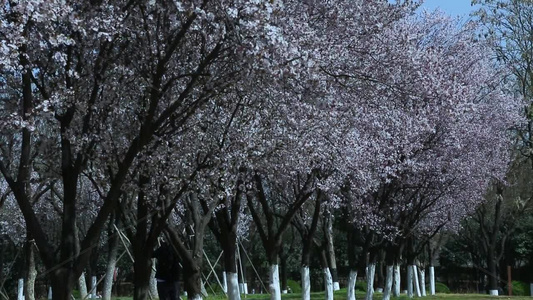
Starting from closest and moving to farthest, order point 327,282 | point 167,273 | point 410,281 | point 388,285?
point 167,273 → point 327,282 → point 388,285 → point 410,281

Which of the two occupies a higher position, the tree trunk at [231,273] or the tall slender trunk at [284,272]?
the tall slender trunk at [284,272]

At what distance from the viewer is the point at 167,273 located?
1930 centimetres

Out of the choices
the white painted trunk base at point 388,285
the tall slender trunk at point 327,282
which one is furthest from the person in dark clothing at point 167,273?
the white painted trunk base at point 388,285

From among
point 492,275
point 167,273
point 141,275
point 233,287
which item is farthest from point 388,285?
point 492,275

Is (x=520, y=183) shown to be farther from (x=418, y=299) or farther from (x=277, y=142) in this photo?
(x=277, y=142)

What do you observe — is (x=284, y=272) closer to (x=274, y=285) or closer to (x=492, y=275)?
(x=492, y=275)

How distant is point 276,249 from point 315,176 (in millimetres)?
2713

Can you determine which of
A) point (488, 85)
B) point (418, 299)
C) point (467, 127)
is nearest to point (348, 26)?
point (467, 127)

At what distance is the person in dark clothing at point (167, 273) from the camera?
1920 centimetres

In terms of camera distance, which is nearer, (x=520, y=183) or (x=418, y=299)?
(x=418, y=299)

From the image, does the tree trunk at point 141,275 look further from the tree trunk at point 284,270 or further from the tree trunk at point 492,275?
the tree trunk at point 284,270

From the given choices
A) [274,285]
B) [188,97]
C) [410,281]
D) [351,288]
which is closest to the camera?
[188,97]

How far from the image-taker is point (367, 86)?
1456 cm

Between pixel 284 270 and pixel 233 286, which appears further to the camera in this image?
pixel 284 270
